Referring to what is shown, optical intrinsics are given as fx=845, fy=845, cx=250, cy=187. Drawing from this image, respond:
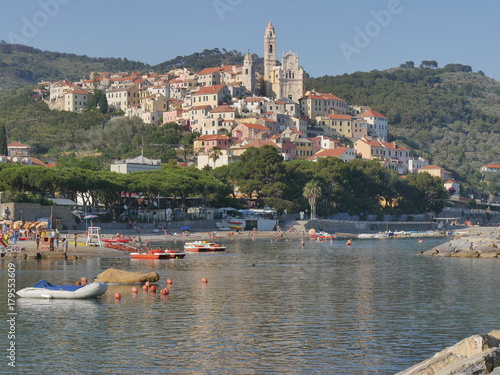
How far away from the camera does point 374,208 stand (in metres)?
142

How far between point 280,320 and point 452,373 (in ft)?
50.2

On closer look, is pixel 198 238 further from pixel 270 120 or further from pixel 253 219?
pixel 270 120

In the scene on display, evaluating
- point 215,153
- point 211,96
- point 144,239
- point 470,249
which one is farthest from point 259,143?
point 470,249

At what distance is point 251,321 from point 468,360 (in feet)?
49.4

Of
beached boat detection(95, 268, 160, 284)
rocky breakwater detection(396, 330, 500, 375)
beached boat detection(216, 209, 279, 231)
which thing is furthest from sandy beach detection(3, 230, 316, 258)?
rocky breakwater detection(396, 330, 500, 375)

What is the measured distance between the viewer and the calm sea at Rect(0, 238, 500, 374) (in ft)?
88.7

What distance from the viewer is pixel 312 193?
126125mm

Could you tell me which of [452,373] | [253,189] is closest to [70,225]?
[253,189]

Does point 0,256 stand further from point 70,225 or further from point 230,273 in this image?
point 70,225

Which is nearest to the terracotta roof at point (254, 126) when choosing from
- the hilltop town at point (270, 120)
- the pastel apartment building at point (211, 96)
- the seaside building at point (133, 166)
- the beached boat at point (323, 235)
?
the hilltop town at point (270, 120)

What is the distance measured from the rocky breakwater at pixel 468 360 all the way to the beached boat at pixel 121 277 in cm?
2591

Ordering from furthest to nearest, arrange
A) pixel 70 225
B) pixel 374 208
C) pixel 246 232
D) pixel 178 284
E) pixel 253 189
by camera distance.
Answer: pixel 374 208, pixel 253 189, pixel 246 232, pixel 70 225, pixel 178 284

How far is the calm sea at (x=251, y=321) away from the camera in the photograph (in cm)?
2705

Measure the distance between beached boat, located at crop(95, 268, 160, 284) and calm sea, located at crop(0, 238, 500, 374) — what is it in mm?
641
